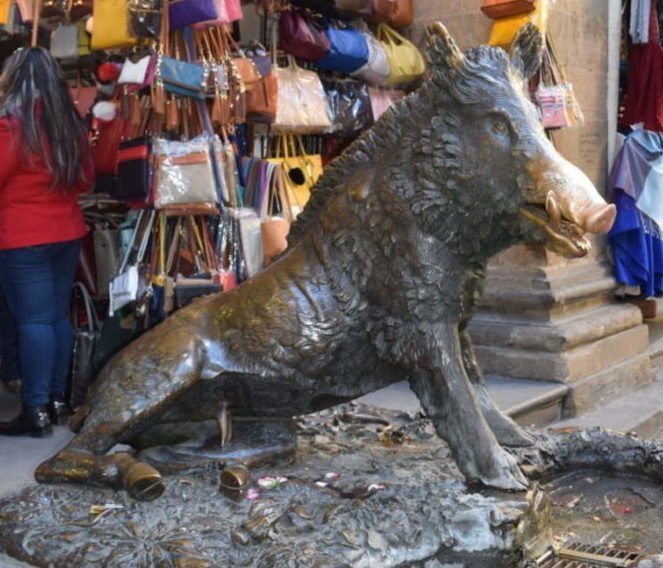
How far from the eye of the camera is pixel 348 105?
581cm

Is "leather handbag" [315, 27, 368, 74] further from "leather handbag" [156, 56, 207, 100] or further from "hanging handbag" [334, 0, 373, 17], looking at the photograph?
"leather handbag" [156, 56, 207, 100]

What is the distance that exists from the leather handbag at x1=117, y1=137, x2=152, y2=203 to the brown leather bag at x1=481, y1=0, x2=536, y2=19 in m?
2.04

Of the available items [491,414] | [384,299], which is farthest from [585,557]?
[384,299]

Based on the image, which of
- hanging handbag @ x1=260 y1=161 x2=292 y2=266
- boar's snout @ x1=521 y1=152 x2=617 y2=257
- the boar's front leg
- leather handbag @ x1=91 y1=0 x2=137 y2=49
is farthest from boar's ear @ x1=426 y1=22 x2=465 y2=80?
hanging handbag @ x1=260 y1=161 x2=292 y2=266

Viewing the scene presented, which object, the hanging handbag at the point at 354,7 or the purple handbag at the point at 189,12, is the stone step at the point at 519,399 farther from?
the hanging handbag at the point at 354,7

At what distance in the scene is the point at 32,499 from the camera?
8.44 feet

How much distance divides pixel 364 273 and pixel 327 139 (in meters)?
3.48

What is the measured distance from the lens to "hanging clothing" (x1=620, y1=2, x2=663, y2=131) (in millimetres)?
6602

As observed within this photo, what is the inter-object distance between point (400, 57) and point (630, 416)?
2.43 meters

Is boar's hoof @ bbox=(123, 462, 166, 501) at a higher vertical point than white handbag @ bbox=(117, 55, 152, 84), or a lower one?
lower

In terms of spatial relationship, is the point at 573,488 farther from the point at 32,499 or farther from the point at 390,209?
the point at 32,499

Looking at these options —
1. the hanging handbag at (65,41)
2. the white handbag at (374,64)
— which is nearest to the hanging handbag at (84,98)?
the hanging handbag at (65,41)

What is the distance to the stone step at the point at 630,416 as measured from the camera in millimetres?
5141

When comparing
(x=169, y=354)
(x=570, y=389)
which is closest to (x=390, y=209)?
(x=169, y=354)
